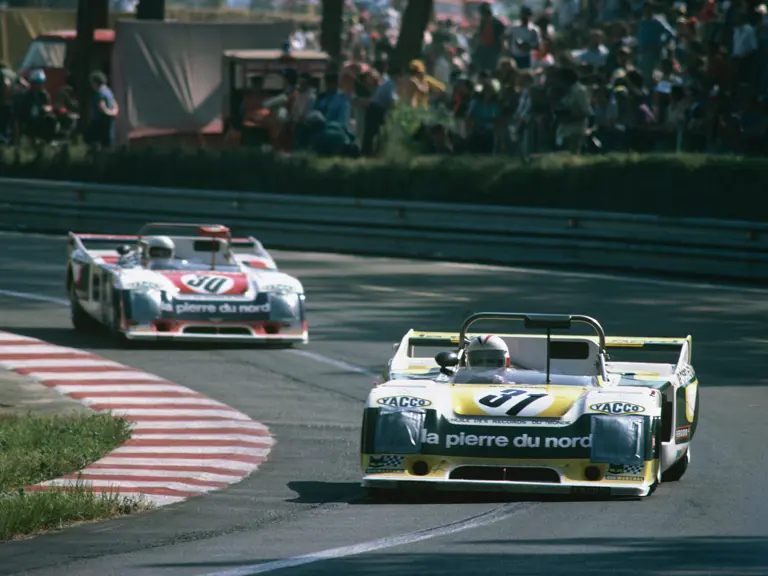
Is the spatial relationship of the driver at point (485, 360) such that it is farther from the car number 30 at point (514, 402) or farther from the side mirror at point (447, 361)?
the car number 30 at point (514, 402)

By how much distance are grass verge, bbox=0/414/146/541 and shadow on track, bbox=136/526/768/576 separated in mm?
1264

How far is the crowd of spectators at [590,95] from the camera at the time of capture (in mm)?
24984

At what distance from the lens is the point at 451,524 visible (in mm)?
9828

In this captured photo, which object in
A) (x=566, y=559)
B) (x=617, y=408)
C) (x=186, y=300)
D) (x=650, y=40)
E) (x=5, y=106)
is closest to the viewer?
(x=566, y=559)

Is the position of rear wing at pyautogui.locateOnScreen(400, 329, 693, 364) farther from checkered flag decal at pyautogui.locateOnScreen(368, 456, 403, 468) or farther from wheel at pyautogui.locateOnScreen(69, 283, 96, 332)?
wheel at pyautogui.locateOnScreen(69, 283, 96, 332)

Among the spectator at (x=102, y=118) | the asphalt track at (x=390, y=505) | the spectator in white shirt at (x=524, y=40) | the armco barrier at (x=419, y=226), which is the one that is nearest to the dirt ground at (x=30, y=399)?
the asphalt track at (x=390, y=505)

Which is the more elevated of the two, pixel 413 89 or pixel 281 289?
pixel 413 89

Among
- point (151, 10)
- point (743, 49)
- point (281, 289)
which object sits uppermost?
point (743, 49)

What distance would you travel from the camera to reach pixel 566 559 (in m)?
8.77

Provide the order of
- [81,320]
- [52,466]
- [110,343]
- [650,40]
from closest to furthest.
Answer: [52,466] → [110,343] → [81,320] → [650,40]

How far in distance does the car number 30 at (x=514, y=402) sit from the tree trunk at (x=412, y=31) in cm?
2730

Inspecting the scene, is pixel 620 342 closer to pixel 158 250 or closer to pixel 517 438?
pixel 517 438

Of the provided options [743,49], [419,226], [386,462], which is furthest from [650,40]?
[386,462]

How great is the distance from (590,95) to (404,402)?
53.7 feet
